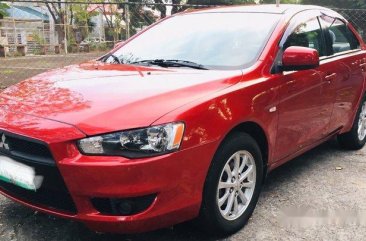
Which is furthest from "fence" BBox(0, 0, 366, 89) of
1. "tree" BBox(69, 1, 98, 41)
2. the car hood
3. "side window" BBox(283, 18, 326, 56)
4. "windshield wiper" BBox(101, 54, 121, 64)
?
"tree" BBox(69, 1, 98, 41)

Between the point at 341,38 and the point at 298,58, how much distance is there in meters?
1.64

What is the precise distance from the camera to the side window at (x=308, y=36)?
370cm

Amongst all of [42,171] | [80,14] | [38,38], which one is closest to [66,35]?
[38,38]

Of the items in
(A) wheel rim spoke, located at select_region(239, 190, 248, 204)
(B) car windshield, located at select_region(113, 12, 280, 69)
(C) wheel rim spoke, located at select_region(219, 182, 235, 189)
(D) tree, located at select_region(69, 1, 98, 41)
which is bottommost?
(A) wheel rim spoke, located at select_region(239, 190, 248, 204)

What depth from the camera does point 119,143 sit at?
2363 mm

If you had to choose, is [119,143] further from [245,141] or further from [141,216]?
[245,141]

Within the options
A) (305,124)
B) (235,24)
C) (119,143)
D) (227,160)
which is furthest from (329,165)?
(119,143)

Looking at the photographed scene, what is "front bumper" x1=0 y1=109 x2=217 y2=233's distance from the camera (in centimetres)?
233

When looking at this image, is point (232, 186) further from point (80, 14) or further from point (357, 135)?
point (80, 14)

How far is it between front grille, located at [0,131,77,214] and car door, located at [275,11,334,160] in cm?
167

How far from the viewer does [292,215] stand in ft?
10.9

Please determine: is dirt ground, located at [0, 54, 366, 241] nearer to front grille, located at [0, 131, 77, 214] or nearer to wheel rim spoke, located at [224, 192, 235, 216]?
wheel rim spoke, located at [224, 192, 235, 216]

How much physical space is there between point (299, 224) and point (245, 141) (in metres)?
0.77

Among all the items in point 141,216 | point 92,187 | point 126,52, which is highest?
point 126,52
